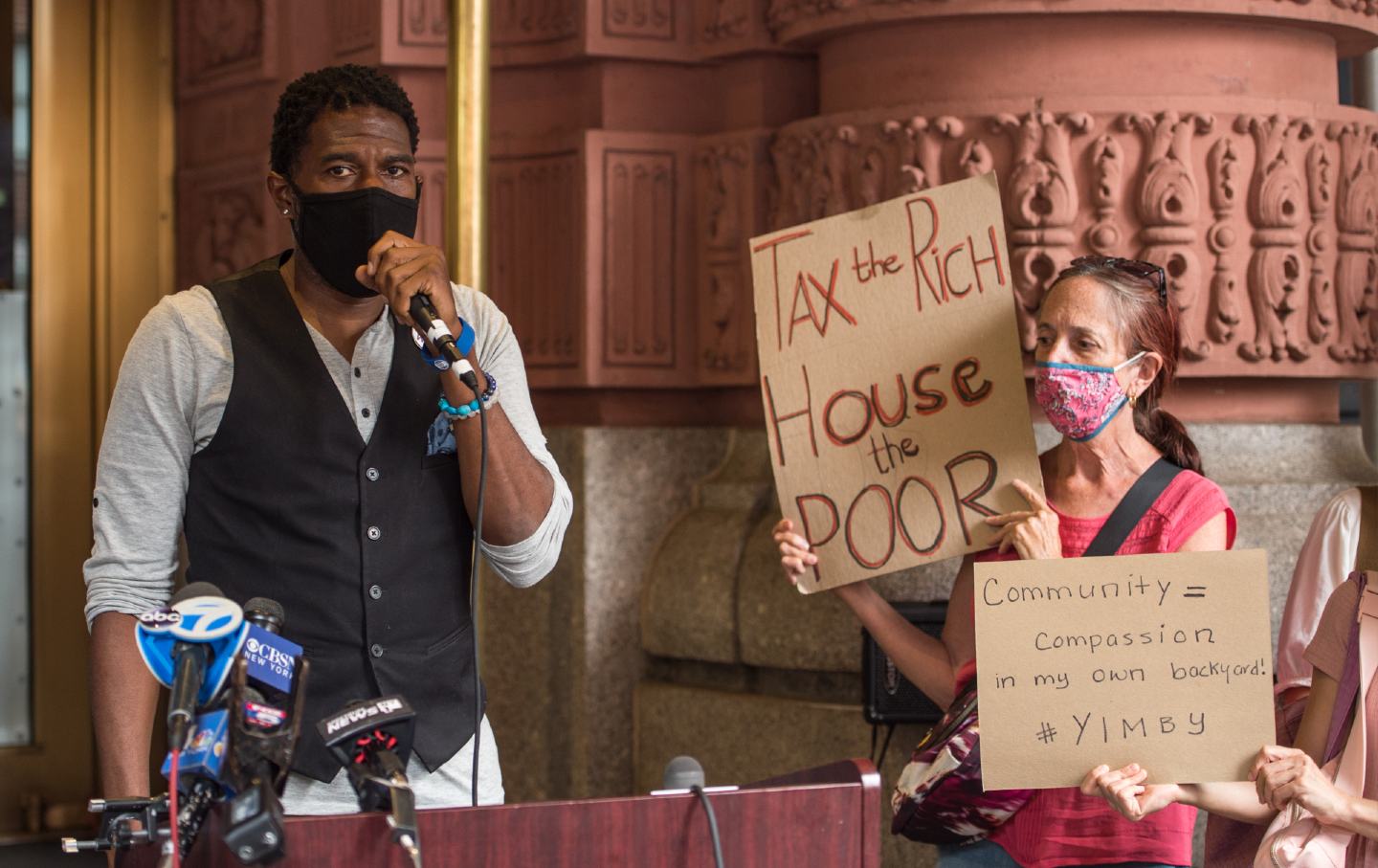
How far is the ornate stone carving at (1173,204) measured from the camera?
12.1 feet

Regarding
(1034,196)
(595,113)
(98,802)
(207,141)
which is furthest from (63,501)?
(98,802)

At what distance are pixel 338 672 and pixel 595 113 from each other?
8.42 ft

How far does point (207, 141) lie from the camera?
5121 millimetres

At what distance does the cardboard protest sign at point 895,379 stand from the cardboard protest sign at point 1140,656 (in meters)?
0.46

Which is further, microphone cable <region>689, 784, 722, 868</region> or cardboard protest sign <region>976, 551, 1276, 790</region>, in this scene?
cardboard protest sign <region>976, 551, 1276, 790</region>

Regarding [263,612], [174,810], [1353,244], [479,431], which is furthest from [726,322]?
[174,810]

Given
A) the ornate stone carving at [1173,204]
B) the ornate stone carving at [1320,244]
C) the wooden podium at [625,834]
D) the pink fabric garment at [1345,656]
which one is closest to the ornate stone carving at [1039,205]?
the ornate stone carving at [1173,204]

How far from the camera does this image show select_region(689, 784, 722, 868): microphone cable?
1.60 metres

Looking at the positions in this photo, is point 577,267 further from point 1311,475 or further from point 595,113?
point 1311,475

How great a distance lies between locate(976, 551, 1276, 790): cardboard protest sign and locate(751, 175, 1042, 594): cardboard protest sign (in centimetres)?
46

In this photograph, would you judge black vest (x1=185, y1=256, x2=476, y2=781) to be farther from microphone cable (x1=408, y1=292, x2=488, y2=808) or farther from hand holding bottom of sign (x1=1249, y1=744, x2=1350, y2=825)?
hand holding bottom of sign (x1=1249, y1=744, x2=1350, y2=825)

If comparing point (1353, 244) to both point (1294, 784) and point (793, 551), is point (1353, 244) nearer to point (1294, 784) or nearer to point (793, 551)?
point (793, 551)

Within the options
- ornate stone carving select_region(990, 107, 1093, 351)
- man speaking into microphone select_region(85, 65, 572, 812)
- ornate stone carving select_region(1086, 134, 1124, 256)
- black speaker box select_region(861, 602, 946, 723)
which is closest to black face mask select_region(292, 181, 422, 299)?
man speaking into microphone select_region(85, 65, 572, 812)

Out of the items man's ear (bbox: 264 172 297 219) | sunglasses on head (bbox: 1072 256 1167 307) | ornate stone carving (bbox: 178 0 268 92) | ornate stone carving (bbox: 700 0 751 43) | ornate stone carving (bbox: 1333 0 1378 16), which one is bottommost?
sunglasses on head (bbox: 1072 256 1167 307)
